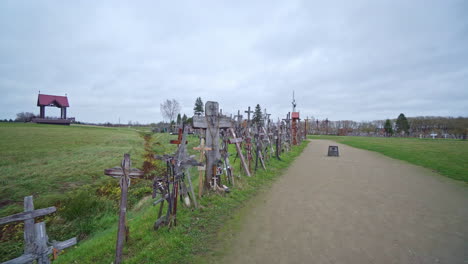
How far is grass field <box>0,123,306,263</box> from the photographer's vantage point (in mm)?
4582

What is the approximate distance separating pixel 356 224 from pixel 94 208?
31.7 ft

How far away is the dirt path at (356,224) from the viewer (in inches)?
165

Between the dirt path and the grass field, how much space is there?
0.91 meters

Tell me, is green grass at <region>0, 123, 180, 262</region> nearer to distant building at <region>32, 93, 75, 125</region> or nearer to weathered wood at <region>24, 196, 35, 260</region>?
weathered wood at <region>24, 196, 35, 260</region>

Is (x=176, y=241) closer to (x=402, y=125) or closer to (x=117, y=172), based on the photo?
(x=117, y=172)

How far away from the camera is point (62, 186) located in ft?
34.3

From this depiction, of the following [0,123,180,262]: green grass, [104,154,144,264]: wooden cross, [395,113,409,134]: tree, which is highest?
[395,113,409,134]: tree

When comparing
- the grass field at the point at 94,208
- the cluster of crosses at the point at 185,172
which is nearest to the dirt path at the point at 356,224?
the grass field at the point at 94,208

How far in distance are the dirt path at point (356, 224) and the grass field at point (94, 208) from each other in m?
0.91

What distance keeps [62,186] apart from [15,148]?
10857 millimetres

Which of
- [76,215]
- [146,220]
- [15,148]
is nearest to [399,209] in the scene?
[146,220]

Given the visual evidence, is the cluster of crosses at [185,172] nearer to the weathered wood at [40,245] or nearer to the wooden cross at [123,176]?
the wooden cross at [123,176]

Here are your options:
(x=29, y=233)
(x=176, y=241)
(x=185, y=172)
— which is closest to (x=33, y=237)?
(x=29, y=233)

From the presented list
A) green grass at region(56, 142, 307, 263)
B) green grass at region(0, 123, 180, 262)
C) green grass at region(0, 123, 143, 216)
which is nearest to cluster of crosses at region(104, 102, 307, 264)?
green grass at region(56, 142, 307, 263)
